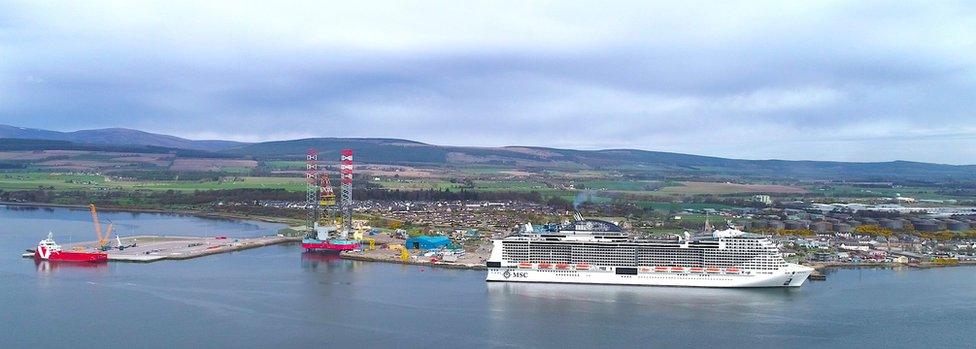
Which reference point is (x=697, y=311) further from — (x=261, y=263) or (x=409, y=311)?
(x=261, y=263)

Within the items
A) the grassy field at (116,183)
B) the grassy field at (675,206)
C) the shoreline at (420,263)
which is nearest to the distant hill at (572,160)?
the grassy field at (116,183)

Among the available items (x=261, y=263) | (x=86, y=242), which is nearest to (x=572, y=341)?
(x=261, y=263)

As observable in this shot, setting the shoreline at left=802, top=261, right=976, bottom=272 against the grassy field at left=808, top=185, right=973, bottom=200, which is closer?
the shoreline at left=802, top=261, right=976, bottom=272

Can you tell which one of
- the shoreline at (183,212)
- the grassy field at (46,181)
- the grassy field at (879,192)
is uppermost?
the grassy field at (879,192)

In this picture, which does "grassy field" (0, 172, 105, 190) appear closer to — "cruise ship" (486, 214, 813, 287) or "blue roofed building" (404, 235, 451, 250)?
"blue roofed building" (404, 235, 451, 250)

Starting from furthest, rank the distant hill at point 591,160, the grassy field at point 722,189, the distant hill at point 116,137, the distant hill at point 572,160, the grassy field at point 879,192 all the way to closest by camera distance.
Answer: the distant hill at point 116,137 → the distant hill at point 591,160 → the distant hill at point 572,160 → the grassy field at point 879,192 → the grassy field at point 722,189

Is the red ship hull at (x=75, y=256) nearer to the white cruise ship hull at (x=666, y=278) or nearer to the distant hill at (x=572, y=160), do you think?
the white cruise ship hull at (x=666, y=278)

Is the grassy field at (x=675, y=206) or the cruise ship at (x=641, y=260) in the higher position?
the grassy field at (x=675, y=206)

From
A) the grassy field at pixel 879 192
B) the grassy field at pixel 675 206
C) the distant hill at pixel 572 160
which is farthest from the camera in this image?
the distant hill at pixel 572 160

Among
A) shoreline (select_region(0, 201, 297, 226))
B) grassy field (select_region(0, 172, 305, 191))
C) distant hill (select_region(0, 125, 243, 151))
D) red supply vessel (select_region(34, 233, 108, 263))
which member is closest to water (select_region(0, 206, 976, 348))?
red supply vessel (select_region(34, 233, 108, 263))
